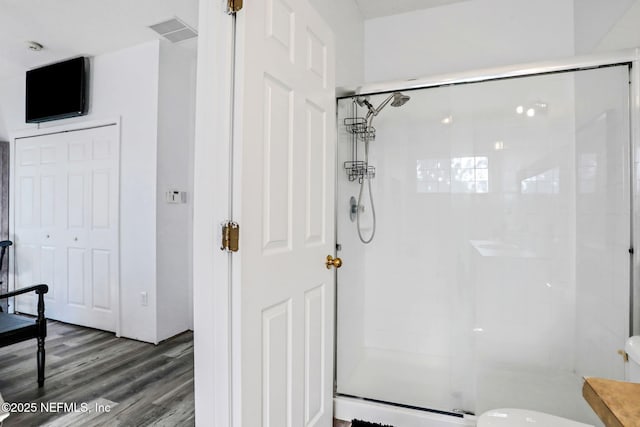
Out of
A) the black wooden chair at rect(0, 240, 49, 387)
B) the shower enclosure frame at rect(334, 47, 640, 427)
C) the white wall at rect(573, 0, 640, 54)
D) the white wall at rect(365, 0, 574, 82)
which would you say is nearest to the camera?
the shower enclosure frame at rect(334, 47, 640, 427)

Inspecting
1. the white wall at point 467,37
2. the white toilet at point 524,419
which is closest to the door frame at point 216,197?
the white toilet at point 524,419

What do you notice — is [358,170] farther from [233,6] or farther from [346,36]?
[233,6]

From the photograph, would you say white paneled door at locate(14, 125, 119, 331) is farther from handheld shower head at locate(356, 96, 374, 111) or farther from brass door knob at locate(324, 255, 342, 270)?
brass door knob at locate(324, 255, 342, 270)

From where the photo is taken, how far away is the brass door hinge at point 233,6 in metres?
0.97

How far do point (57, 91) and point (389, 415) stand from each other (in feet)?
12.8

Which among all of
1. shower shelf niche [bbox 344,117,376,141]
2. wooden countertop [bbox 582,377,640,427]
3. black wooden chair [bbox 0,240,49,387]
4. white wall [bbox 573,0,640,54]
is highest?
white wall [bbox 573,0,640,54]

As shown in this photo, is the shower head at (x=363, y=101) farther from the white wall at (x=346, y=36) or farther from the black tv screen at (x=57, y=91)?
the black tv screen at (x=57, y=91)

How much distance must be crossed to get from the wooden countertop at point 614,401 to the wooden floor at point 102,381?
73.8 inches

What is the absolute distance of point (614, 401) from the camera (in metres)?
0.55

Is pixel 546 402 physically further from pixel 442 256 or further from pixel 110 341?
pixel 110 341

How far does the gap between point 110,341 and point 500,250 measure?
3.24 m

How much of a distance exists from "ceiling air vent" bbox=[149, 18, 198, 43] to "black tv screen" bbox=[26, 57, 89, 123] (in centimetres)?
97

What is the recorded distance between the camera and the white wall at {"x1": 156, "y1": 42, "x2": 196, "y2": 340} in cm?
276

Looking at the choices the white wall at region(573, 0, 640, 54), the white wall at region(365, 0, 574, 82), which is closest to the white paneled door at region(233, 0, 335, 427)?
the white wall at region(365, 0, 574, 82)
